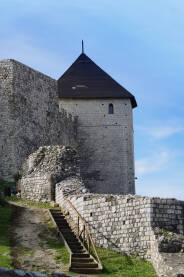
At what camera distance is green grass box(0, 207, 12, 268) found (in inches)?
483

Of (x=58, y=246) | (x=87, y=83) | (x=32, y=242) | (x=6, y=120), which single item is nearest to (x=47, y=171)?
(x=6, y=120)

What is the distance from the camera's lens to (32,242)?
14.4 metres

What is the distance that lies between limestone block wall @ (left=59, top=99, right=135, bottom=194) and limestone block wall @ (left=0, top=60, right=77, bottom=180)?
4.28 metres

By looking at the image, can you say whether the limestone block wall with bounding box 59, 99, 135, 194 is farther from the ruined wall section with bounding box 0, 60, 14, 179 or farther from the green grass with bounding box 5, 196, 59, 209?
the green grass with bounding box 5, 196, 59, 209

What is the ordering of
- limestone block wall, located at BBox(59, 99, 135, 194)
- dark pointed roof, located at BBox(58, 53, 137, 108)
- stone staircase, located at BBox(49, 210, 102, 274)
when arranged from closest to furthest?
stone staircase, located at BBox(49, 210, 102, 274), limestone block wall, located at BBox(59, 99, 135, 194), dark pointed roof, located at BBox(58, 53, 137, 108)

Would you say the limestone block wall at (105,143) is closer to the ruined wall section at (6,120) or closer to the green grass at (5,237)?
the ruined wall section at (6,120)

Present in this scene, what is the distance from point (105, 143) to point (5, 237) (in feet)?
66.0

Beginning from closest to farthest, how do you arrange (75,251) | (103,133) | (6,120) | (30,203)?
1. (75,251)
2. (30,203)
3. (6,120)
4. (103,133)

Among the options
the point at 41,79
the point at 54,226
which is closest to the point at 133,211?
the point at 54,226

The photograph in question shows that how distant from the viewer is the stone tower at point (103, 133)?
33656 mm

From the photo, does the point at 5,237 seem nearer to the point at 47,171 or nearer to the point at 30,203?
the point at 30,203

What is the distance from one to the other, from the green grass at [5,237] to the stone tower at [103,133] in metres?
15.5

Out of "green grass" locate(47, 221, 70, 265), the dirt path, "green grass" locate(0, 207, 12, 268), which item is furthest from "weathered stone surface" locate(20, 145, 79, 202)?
"green grass" locate(47, 221, 70, 265)

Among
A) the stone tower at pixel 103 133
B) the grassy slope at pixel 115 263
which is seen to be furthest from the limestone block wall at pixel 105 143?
the grassy slope at pixel 115 263
